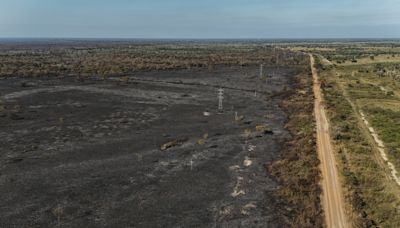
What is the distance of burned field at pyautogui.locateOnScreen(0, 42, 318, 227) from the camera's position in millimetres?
19328

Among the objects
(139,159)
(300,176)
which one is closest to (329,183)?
(300,176)

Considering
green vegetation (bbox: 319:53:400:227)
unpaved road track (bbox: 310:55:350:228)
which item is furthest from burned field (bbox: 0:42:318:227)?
green vegetation (bbox: 319:53:400:227)

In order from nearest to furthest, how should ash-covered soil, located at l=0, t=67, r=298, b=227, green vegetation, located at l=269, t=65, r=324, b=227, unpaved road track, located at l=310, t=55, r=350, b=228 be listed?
unpaved road track, located at l=310, t=55, r=350, b=228, green vegetation, located at l=269, t=65, r=324, b=227, ash-covered soil, located at l=0, t=67, r=298, b=227

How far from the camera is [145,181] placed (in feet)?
77.0

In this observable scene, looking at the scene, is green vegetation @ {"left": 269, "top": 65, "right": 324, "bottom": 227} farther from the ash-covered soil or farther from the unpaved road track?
the ash-covered soil

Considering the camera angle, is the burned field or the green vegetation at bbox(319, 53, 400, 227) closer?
the green vegetation at bbox(319, 53, 400, 227)

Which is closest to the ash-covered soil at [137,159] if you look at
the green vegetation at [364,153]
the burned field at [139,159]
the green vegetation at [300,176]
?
the burned field at [139,159]

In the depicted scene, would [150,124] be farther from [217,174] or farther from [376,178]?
[376,178]

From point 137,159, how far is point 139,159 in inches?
5.5

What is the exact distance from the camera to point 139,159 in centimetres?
2739

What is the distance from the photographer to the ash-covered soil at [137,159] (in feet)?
63.4

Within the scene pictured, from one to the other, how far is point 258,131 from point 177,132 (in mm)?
6768

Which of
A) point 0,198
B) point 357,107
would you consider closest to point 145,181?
point 0,198

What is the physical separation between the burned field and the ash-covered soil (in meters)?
0.06
